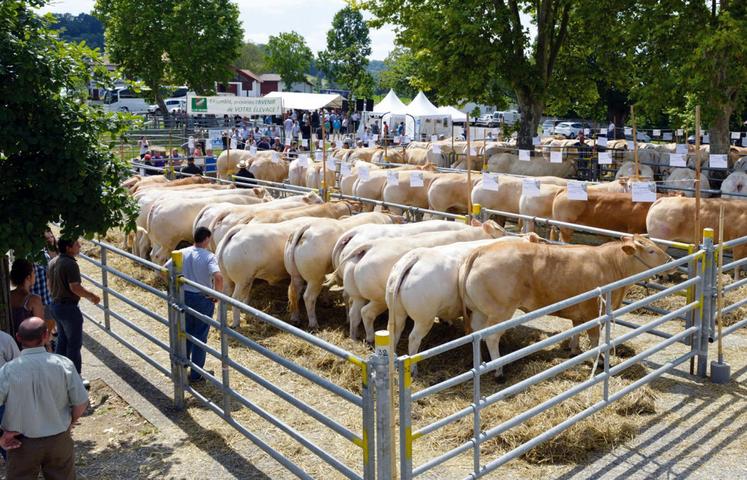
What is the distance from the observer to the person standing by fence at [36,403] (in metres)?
→ 5.16

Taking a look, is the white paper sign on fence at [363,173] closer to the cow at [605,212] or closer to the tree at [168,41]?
the cow at [605,212]

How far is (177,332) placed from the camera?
24.6 ft

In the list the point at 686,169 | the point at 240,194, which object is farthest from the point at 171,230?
the point at 686,169

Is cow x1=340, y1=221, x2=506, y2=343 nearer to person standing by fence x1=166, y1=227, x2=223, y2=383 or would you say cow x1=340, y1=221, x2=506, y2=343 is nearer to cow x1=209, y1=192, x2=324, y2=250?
person standing by fence x1=166, y1=227, x2=223, y2=383

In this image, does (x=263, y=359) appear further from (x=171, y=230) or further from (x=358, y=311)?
(x=171, y=230)

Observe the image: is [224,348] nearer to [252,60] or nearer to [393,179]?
[393,179]

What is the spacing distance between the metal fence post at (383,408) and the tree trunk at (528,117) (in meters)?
19.9

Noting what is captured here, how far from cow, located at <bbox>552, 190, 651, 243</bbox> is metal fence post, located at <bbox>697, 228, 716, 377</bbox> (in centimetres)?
524

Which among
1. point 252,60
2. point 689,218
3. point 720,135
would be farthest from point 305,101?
point 252,60

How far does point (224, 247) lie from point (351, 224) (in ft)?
6.16

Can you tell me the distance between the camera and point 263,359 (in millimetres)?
9023

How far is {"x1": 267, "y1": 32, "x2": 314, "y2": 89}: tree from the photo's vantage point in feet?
289

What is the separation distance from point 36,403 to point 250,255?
5.41 m

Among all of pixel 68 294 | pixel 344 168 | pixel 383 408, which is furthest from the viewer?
pixel 344 168
